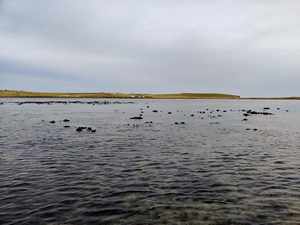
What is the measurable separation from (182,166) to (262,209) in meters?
8.21

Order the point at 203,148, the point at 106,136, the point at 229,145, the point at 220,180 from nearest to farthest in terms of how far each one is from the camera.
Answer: the point at 220,180
the point at 203,148
the point at 229,145
the point at 106,136

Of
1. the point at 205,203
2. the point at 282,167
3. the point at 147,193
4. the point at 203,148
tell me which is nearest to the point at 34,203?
the point at 147,193

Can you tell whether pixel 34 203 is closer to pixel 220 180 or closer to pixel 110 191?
pixel 110 191

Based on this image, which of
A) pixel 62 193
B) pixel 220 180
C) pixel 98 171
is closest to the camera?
pixel 62 193

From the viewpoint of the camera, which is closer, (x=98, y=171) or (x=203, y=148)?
(x=98, y=171)

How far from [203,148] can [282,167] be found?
8.33 metres

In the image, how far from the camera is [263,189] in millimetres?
16500

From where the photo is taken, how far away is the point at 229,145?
30.8 meters

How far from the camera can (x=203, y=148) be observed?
28.9 metres

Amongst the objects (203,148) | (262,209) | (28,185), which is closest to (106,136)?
(203,148)

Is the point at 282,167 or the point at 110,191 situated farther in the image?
the point at 282,167

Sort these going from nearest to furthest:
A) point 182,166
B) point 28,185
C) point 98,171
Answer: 1. point 28,185
2. point 98,171
3. point 182,166

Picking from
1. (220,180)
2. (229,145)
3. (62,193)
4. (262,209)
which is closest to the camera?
(262,209)

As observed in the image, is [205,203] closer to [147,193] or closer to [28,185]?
[147,193]
